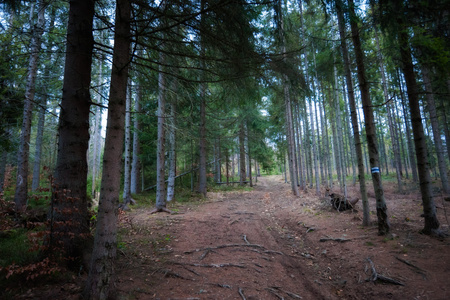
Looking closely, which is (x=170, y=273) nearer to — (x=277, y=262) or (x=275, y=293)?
(x=275, y=293)

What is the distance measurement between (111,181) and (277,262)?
12.8ft

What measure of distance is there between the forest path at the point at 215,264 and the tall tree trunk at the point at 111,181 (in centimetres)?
59

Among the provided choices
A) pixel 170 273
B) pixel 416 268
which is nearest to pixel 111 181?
pixel 170 273

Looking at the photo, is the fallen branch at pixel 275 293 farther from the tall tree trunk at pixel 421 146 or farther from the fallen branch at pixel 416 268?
the tall tree trunk at pixel 421 146

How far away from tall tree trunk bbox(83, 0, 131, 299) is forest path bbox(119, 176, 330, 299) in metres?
0.59

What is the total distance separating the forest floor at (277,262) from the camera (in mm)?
3531

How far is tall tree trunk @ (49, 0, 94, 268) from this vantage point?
11.0 feet

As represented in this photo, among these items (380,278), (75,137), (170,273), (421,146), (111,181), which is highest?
(75,137)

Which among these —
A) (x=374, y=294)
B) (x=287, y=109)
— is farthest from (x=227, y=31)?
(x=287, y=109)

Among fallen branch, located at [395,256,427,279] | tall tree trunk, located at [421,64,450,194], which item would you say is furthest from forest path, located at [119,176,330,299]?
tall tree trunk, located at [421,64,450,194]

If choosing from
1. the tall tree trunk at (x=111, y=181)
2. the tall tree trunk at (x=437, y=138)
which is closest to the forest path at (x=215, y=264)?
the tall tree trunk at (x=111, y=181)

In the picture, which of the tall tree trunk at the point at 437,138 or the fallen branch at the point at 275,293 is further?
the tall tree trunk at the point at 437,138

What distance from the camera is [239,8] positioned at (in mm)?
3457

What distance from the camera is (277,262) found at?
4.81 meters
